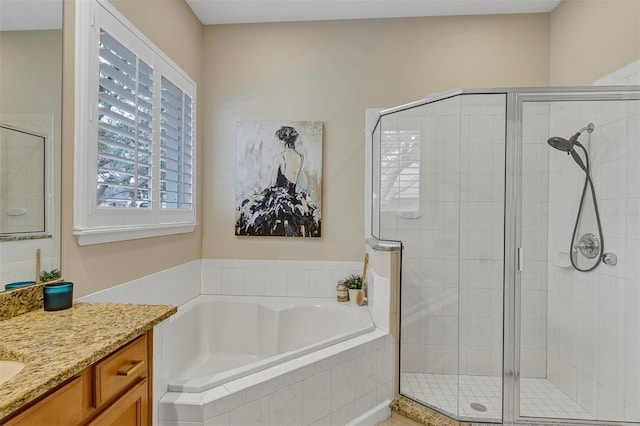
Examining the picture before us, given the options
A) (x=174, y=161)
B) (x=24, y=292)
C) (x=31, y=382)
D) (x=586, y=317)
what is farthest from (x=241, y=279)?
(x=586, y=317)

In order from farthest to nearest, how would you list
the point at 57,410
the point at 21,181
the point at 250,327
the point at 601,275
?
the point at 250,327
the point at 601,275
the point at 21,181
the point at 57,410

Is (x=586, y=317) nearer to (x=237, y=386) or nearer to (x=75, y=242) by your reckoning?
(x=237, y=386)

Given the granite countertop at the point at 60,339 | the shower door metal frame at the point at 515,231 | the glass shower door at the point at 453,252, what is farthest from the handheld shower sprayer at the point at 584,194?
Answer: the granite countertop at the point at 60,339

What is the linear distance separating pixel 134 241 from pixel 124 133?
24.1 inches

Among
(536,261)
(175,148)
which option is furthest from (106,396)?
(536,261)

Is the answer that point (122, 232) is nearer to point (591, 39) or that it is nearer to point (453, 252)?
point (453, 252)

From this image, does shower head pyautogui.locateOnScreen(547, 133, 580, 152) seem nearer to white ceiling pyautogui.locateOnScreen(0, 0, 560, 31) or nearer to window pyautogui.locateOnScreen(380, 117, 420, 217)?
window pyautogui.locateOnScreen(380, 117, 420, 217)

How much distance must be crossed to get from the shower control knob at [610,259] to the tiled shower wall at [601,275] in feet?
0.06

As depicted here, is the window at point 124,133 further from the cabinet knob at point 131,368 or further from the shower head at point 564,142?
the shower head at point 564,142

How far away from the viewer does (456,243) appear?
2.09 m

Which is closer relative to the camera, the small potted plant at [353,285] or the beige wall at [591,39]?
the beige wall at [591,39]

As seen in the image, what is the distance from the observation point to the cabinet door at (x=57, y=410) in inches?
29.0

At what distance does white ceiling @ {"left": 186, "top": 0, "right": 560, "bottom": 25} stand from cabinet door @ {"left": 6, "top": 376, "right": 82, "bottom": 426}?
2633mm

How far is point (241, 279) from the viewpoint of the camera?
→ 2785 mm
